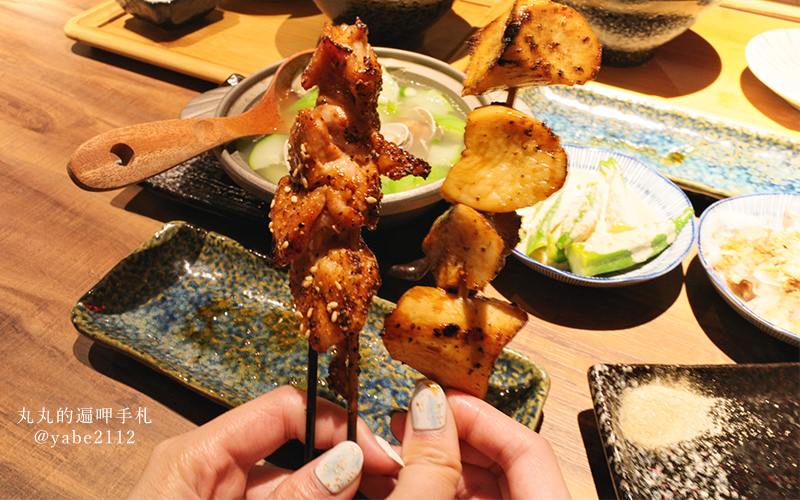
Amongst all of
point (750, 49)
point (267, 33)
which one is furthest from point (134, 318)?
point (750, 49)

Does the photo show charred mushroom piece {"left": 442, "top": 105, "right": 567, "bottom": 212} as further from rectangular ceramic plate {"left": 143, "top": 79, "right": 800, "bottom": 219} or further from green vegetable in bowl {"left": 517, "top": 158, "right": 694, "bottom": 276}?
rectangular ceramic plate {"left": 143, "top": 79, "right": 800, "bottom": 219}

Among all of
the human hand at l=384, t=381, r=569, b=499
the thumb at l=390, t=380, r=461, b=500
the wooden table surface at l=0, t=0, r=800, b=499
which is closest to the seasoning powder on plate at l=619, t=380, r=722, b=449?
the wooden table surface at l=0, t=0, r=800, b=499

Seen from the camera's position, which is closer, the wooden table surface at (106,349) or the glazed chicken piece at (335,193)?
the glazed chicken piece at (335,193)

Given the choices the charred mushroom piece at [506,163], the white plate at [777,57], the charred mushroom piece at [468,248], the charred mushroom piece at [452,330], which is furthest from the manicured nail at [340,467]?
the white plate at [777,57]

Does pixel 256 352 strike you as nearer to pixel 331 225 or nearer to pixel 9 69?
pixel 331 225

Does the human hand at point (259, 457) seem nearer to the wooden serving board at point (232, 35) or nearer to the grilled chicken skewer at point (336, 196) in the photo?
the grilled chicken skewer at point (336, 196)
